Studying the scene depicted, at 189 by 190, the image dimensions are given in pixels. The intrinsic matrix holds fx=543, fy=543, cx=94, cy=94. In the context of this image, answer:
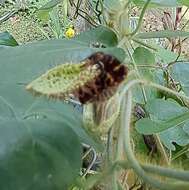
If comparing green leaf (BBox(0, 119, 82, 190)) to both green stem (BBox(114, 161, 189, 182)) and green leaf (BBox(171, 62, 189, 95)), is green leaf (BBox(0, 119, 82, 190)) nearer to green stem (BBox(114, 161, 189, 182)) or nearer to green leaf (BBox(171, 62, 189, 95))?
green stem (BBox(114, 161, 189, 182))

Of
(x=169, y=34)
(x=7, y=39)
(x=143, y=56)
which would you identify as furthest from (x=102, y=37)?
(x=7, y=39)

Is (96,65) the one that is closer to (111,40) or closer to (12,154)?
(12,154)

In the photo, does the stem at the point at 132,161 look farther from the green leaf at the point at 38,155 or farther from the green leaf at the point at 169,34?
the green leaf at the point at 169,34

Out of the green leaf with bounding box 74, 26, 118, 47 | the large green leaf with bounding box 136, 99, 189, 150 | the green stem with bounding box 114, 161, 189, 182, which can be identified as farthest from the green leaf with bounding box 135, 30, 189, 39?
the green stem with bounding box 114, 161, 189, 182

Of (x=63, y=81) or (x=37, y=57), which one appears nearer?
(x=63, y=81)

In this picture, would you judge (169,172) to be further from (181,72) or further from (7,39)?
(7,39)

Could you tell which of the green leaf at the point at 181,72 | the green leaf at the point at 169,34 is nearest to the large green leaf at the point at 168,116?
the green leaf at the point at 181,72
